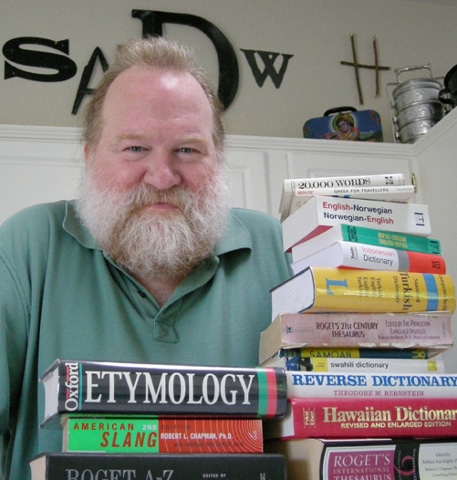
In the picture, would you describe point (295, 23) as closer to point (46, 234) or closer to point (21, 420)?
point (46, 234)

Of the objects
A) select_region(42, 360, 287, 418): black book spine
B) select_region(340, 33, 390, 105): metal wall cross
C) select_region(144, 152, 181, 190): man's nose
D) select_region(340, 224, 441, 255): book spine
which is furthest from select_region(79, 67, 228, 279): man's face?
select_region(340, 33, 390, 105): metal wall cross

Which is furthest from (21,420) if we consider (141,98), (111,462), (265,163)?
(265,163)

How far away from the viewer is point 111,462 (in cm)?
53

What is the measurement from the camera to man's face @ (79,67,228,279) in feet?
3.37

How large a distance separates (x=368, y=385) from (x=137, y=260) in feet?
1.57

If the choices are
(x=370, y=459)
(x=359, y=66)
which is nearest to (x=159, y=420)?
(x=370, y=459)

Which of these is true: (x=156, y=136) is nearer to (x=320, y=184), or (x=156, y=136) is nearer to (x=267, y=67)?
(x=320, y=184)

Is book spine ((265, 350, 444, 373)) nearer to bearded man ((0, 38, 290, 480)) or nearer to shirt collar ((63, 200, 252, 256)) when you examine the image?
bearded man ((0, 38, 290, 480))

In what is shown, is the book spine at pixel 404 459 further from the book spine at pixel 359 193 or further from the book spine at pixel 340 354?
the book spine at pixel 359 193

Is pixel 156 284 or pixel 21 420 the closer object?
pixel 21 420

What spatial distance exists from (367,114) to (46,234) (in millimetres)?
1679

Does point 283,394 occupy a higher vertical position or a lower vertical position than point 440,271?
lower

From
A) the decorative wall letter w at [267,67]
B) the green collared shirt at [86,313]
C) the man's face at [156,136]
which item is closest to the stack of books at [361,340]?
the green collared shirt at [86,313]

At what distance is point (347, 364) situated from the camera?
Result: 74 cm
